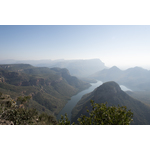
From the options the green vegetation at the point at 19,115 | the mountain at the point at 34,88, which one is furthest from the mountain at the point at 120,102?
the green vegetation at the point at 19,115

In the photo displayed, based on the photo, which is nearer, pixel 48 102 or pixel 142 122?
pixel 142 122

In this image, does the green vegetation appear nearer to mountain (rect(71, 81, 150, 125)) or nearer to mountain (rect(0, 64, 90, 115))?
mountain (rect(0, 64, 90, 115))

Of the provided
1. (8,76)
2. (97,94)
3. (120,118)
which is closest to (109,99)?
(97,94)

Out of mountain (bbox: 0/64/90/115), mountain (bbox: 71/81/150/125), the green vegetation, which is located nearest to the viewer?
the green vegetation

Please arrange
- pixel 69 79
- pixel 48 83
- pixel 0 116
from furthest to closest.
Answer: pixel 69 79, pixel 48 83, pixel 0 116

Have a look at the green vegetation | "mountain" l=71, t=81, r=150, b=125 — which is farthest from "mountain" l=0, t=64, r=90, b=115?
the green vegetation

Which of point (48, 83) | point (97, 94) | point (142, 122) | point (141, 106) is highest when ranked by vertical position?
point (48, 83)

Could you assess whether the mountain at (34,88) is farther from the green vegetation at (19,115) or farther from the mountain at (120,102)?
the green vegetation at (19,115)

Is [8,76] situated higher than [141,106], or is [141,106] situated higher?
[8,76]

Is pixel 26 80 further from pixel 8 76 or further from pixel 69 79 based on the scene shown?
pixel 69 79

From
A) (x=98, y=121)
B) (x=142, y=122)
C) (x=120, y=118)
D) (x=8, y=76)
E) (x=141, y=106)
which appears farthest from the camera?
(x=8, y=76)

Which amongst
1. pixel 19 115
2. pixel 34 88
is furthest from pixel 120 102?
pixel 34 88
